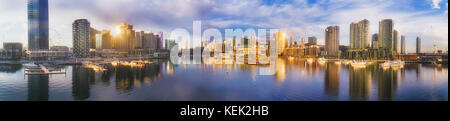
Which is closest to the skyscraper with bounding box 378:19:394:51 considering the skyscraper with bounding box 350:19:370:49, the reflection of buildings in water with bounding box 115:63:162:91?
the skyscraper with bounding box 350:19:370:49

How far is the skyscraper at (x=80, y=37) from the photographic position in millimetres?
117812

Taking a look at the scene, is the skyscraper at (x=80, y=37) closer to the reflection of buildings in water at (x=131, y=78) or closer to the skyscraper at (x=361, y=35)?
the reflection of buildings in water at (x=131, y=78)

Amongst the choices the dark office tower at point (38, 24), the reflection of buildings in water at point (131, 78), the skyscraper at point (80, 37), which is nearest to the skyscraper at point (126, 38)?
the skyscraper at point (80, 37)

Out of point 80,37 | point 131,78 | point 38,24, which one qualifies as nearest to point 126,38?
point 80,37

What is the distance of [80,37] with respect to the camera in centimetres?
→ 11762

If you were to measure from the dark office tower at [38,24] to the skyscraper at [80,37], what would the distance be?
40.8ft

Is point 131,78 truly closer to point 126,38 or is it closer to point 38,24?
point 38,24
